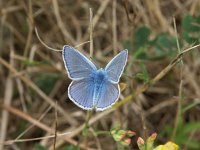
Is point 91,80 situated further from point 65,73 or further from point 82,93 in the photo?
point 65,73

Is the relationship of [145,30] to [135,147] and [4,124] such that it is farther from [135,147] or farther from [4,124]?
[4,124]

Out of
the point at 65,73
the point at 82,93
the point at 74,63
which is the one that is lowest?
the point at 65,73

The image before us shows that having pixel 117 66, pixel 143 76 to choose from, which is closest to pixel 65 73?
pixel 143 76

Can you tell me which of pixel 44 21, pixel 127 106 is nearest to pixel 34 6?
pixel 44 21

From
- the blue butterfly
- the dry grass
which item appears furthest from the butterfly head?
the dry grass

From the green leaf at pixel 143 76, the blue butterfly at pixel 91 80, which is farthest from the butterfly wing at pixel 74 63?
the green leaf at pixel 143 76

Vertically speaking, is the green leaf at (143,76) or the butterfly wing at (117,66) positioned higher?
the butterfly wing at (117,66)

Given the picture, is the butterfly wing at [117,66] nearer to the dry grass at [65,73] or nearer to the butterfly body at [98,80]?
the butterfly body at [98,80]
